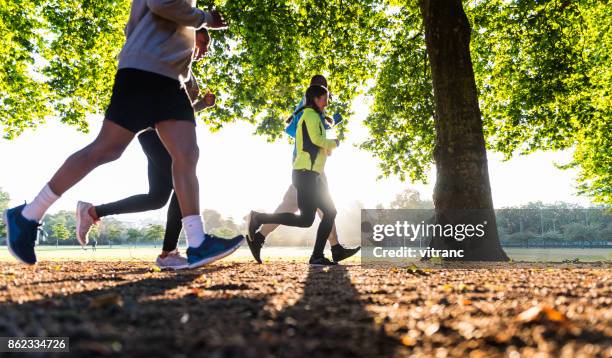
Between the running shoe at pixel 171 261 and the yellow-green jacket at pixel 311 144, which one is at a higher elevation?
the yellow-green jacket at pixel 311 144

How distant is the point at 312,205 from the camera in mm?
5703

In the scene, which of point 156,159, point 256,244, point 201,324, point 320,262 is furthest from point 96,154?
point 256,244

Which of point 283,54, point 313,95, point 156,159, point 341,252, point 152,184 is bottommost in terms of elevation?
point 341,252

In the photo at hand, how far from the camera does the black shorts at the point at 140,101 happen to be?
3555 millimetres

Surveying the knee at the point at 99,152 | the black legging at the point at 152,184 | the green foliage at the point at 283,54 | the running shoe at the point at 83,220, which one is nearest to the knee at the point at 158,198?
the black legging at the point at 152,184

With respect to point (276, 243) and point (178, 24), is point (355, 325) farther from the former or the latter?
point (276, 243)

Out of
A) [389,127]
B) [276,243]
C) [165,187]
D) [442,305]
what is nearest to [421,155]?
[389,127]

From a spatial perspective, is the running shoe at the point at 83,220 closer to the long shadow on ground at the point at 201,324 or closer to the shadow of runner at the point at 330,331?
the long shadow on ground at the point at 201,324

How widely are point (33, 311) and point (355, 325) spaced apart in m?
1.29

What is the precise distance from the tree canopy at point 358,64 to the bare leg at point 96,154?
25.1 feet

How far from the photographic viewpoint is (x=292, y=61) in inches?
460

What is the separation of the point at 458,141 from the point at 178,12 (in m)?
5.27

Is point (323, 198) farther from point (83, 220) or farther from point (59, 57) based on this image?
point (59, 57)

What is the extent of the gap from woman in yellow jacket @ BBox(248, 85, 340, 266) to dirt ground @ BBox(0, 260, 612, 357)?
2.69 metres
